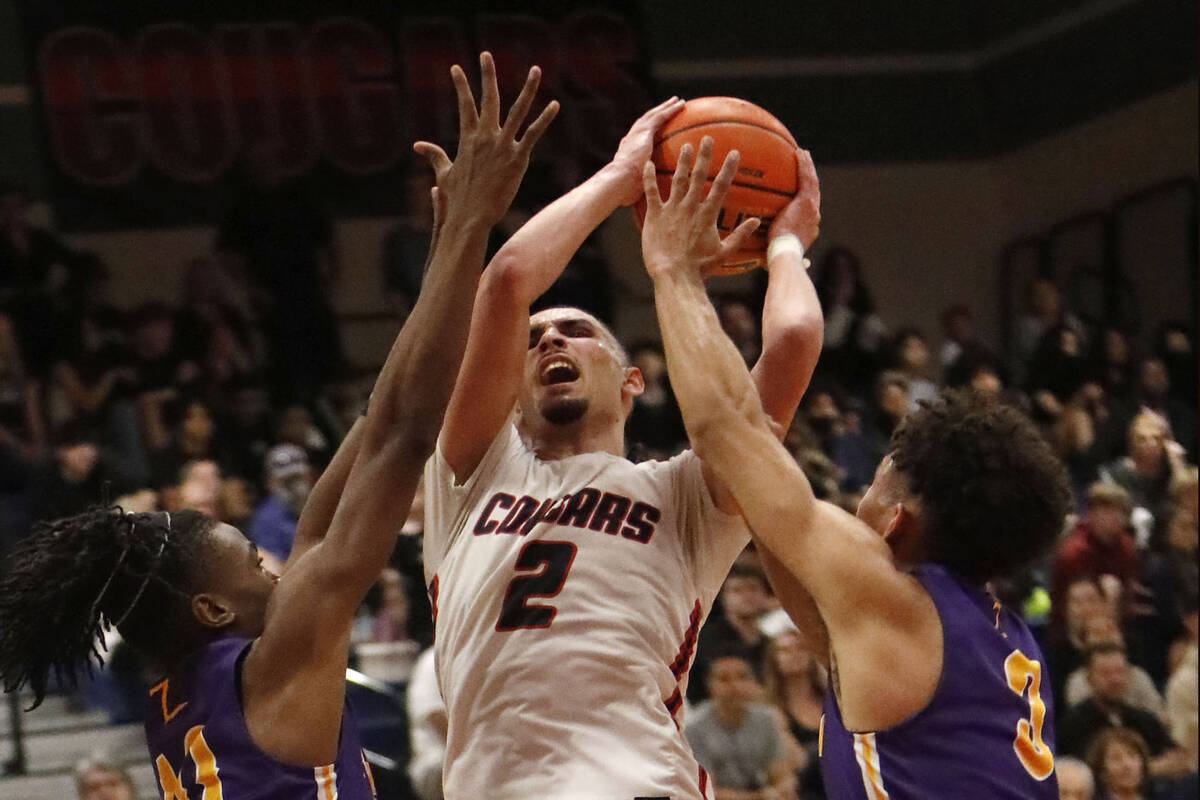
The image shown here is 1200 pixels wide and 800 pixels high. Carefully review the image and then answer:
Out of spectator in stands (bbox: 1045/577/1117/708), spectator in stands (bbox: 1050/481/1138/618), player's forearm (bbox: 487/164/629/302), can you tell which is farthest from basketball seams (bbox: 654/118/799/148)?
spectator in stands (bbox: 1050/481/1138/618)

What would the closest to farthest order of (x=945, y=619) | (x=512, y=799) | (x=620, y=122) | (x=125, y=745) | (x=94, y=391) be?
(x=945, y=619) → (x=512, y=799) → (x=125, y=745) → (x=94, y=391) → (x=620, y=122)

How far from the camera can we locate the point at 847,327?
36.1 feet

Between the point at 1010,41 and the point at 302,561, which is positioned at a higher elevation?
the point at 302,561

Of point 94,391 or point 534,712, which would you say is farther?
point 94,391

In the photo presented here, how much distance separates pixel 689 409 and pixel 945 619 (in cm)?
56

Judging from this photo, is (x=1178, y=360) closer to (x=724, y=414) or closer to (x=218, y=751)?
(x=724, y=414)

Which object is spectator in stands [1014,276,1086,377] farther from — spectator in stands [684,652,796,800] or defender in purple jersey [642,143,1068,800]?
defender in purple jersey [642,143,1068,800]

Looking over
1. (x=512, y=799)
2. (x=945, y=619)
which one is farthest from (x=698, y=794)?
(x=945, y=619)

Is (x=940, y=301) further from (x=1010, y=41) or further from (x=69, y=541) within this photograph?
(x=69, y=541)

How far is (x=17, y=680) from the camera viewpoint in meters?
3.12

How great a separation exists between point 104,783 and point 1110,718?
13.1ft

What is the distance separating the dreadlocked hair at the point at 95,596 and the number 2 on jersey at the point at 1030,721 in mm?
1387

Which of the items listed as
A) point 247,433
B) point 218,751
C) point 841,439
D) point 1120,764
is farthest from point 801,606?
point 841,439

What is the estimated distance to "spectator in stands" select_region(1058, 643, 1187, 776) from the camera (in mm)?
7438
